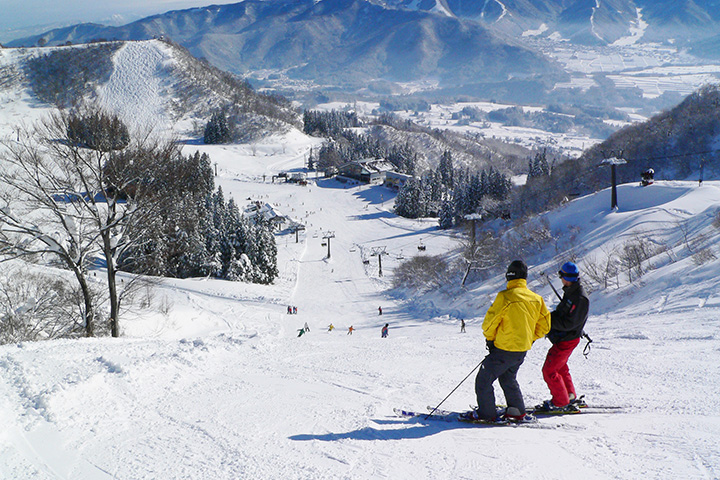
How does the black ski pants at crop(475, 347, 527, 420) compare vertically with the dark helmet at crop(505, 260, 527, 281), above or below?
below

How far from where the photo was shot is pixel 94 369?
23.2 ft

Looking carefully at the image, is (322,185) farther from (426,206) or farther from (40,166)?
(40,166)

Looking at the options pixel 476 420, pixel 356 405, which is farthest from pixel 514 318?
pixel 356 405

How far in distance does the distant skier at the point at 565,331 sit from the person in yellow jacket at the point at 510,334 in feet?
1.17

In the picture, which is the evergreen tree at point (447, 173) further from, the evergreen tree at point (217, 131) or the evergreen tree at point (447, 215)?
the evergreen tree at point (217, 131)

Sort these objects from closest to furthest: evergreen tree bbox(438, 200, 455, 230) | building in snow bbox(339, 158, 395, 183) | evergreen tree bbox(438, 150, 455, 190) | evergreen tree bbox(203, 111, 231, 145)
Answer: evergreen tree bbox(438, 200, 455, 230), building in snow bbox(339, 158, 395, 183), evergreen tree bbox(438, 150, 455, 190), evergreen tree bbox(203, 111, 231, 145)

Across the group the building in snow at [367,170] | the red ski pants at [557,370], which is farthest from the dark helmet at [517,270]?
the building in snow at [367,170]

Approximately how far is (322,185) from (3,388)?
88074 mm

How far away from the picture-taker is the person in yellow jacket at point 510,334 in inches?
194

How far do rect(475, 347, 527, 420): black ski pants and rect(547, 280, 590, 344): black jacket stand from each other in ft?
2.01

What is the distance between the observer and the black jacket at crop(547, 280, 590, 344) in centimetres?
→ 530

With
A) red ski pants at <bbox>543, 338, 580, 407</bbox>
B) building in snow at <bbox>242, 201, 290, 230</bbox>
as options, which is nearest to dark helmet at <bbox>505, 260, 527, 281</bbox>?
red ski pants at <bbox>543, 338, 580, 407</bbox>

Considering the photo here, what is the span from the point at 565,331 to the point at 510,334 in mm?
872

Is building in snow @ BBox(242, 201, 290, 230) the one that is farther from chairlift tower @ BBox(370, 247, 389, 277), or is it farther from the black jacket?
the black jacket
